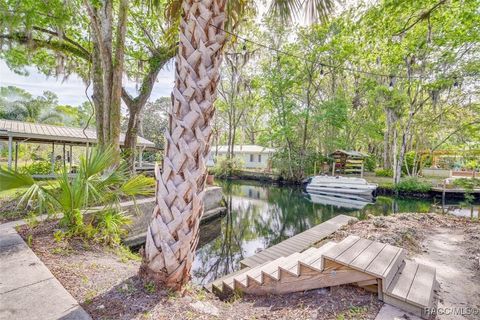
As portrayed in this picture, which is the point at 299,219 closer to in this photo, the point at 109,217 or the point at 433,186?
the point at 109,217

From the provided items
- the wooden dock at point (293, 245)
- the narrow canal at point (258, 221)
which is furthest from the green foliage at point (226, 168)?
the wooden dock at point (293, 245)

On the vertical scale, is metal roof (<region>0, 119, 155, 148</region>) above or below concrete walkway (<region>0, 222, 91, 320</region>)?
above

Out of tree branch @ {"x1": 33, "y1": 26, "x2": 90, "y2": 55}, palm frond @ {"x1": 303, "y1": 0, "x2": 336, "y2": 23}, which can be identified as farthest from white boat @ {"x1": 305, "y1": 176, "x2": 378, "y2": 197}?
tree branch @ {"x1": 33, "y1": 26, "x2": 90, "y2": 55}

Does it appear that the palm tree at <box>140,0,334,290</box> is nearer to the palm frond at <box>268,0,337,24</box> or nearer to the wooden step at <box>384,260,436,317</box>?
the palm frond at <box>268,0,337,24</box>

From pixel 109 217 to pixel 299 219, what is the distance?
816cm

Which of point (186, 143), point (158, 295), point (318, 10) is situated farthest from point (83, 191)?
point (318, 10)

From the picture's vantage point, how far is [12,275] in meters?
2.31

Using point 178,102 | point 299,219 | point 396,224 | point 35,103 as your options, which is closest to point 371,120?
point 299,219

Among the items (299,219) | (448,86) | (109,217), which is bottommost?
(299,219)

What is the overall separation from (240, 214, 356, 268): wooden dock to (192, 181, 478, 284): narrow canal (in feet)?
3.37

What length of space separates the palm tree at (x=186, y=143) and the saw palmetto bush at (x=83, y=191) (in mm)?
1623

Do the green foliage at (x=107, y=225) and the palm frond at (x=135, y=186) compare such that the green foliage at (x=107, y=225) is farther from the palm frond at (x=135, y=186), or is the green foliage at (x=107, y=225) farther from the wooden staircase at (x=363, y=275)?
the wooden staircase at (x=363, y=275)

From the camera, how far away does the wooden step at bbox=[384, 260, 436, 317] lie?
219cm

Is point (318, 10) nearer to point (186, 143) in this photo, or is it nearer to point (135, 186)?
point (186, 143)
